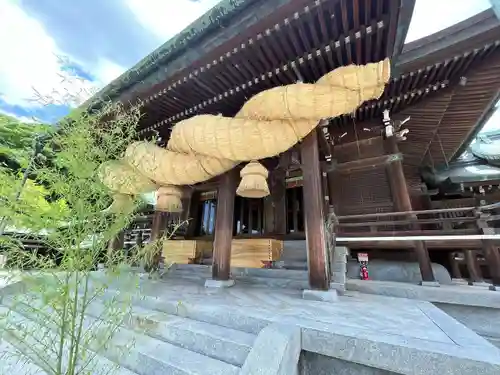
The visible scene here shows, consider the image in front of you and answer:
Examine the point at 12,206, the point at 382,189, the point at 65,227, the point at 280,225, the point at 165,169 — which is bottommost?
the point at 65,227

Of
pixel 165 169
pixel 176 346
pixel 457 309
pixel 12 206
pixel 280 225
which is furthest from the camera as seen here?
pixel 280 225

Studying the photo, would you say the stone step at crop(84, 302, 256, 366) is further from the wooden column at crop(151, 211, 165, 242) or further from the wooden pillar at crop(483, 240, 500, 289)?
the wooden pillar at crop(483, 240, 500, 289)

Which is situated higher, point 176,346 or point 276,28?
point 276,28

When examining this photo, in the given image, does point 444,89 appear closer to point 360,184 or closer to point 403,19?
point 403,19

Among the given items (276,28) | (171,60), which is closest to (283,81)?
(276,28)

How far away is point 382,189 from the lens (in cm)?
550

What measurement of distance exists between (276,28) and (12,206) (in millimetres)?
2822

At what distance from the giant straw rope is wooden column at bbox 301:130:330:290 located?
404 mm

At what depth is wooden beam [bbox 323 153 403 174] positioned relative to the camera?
16.0ft

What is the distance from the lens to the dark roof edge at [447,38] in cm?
280

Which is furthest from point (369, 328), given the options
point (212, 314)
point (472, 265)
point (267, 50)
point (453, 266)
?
point (453, 266)

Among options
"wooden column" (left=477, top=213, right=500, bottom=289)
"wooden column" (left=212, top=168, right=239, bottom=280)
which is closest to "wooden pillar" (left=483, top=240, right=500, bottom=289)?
"wooden column" (left=477, top=213, right=500, bottom=289)

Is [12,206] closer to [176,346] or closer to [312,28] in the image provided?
[176,346]

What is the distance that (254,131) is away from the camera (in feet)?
9.92
